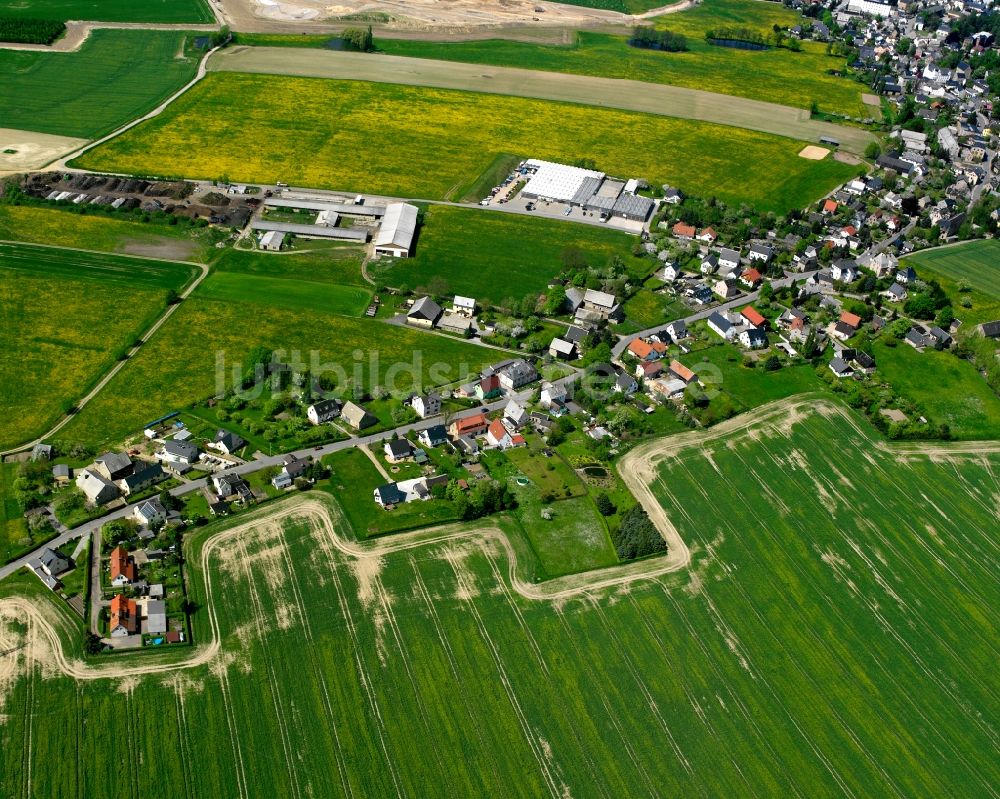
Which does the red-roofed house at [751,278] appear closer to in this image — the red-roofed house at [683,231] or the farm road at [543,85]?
the red-roofed house at [683,231]

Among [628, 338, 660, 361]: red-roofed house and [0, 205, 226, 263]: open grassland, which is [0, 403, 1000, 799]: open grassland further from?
[0, 205, 226, 263]: open grassland

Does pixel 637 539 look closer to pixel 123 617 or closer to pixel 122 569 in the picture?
pixel 123 617

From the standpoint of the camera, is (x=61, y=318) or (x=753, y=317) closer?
(x=61, y=318)

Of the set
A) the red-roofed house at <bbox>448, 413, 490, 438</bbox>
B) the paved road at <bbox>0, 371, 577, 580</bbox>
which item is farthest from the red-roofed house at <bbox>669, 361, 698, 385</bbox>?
the red-roofed house at <bbox>448, 413, 490, 438</bbox>

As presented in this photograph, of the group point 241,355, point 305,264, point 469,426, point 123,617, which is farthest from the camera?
point 305,264

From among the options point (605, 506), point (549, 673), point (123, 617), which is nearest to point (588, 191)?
point (605, 506)

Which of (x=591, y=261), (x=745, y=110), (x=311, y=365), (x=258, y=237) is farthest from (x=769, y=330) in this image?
(x=745, y=110)

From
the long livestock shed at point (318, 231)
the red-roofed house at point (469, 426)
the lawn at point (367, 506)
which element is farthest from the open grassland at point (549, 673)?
the long livestock shed at point (318, 231)
